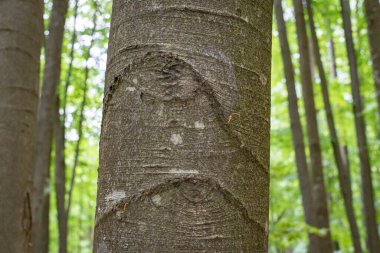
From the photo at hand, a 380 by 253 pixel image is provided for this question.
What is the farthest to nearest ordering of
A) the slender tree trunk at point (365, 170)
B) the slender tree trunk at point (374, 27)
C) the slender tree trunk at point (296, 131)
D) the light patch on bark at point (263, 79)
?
the slender tree trunk at point (296, 131)
the slender tree trunk at point (365, 170)
the slender tree trunk at point (374, 27)
the light patch on bark at point (263, 79)

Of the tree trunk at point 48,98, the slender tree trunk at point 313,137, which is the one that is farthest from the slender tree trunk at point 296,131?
the tree trunk at point 48,98

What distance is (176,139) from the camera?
0.95 meters

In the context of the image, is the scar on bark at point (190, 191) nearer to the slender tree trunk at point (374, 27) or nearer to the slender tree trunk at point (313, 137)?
the slender tree trunk at point (374, 27)

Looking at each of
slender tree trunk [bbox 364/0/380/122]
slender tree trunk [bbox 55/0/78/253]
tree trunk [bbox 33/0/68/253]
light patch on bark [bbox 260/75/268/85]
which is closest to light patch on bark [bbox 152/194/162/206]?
light patch on bark [bbox 260/75/268/85]

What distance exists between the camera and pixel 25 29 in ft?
9.84

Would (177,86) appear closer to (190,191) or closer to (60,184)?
(190,191)

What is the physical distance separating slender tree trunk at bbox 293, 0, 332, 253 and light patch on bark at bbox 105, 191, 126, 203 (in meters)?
5.27

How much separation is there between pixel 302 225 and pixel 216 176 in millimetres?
5109

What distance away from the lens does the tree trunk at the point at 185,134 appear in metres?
0.94

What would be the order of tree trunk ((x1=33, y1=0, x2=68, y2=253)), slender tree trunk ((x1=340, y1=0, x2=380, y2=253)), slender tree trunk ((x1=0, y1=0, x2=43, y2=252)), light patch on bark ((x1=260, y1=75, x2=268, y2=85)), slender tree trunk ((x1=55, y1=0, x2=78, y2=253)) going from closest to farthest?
light patch on bark ((x1=260, y1=75, x2=268, y2=85)) < slender tree trunk ((x1=0, y1=0, x2=43, y2=252)) < tree trunk ((x1=33, y1=0, x2=68, y2=253)) < slender tree trunk ((x1=340, y1=0, x2=380, y2=253)) < slender tree trunk ((x1=55, y1=0, x2=78, y2=253))

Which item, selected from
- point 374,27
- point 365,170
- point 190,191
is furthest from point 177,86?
point 365,170

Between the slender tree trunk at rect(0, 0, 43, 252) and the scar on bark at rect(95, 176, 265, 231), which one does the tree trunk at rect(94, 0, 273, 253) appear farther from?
the slender tree trunk at rect(0, 0, 43, 252)

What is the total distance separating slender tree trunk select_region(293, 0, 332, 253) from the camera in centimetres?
590

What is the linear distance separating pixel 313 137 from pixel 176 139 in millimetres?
5299
